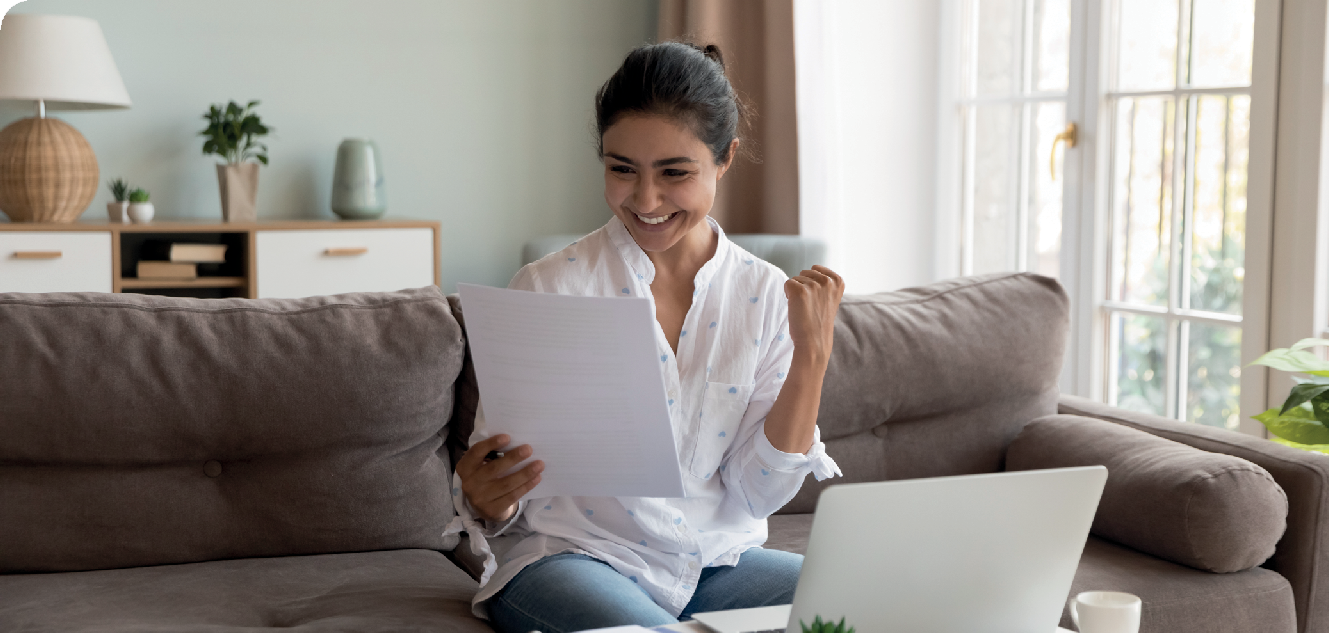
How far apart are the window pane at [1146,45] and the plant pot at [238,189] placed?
2.41 meters

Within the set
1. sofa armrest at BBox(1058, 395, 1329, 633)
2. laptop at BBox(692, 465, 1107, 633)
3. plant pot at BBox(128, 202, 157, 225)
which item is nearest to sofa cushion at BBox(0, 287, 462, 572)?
laptop at BBox(692, 465, 1107, 633)

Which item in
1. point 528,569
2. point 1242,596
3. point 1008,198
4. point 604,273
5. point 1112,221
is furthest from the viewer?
point 1008,198

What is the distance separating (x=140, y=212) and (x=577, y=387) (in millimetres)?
2487

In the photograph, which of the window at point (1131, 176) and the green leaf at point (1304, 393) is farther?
the window at point (1131, 176)

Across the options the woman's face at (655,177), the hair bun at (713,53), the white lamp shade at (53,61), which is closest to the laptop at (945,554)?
the woman's face at (655,177)

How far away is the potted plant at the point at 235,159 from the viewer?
3.35m

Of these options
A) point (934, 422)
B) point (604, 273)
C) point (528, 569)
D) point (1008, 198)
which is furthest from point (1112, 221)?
point (528, 569)

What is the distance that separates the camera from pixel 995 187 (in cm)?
347

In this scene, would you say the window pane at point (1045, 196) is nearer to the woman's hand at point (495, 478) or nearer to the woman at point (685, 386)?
the woman at point (685, 386)

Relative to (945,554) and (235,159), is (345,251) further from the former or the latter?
(945,554)

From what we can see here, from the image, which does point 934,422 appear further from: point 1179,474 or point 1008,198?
point 1008,198

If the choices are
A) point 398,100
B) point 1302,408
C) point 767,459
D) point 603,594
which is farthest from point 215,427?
point 398,100

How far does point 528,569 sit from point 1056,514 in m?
0.66

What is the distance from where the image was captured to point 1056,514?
930mm
